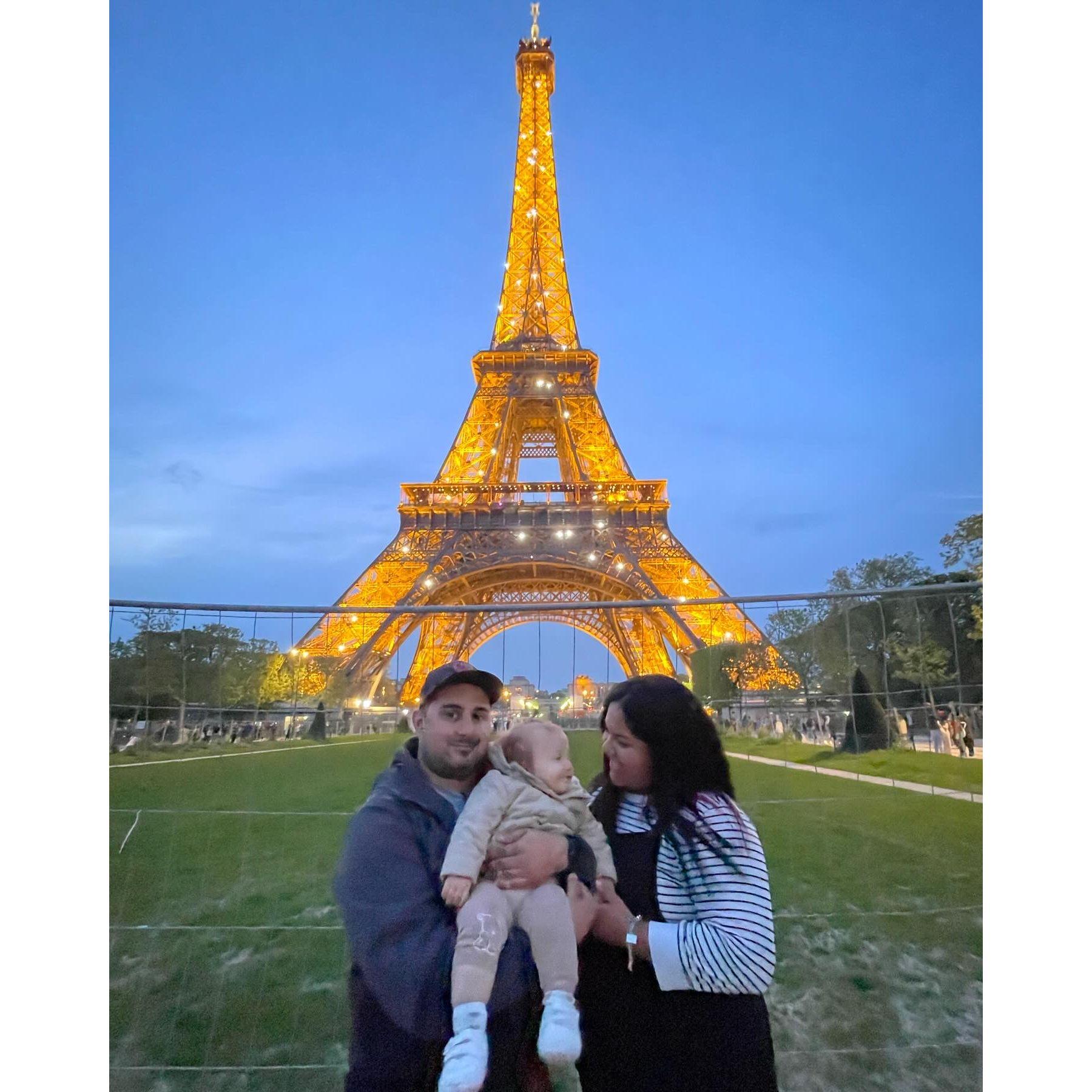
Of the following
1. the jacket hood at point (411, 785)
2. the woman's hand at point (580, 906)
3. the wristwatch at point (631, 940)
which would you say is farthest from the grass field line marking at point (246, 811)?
the woman's hand at point (580, 906)

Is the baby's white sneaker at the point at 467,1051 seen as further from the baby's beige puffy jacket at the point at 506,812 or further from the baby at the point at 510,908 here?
the baby's beige puffy jacket at the point at 506,812

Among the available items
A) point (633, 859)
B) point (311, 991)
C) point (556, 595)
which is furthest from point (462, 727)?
point (556, 595)

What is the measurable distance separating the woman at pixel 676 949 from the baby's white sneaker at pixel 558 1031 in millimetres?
153

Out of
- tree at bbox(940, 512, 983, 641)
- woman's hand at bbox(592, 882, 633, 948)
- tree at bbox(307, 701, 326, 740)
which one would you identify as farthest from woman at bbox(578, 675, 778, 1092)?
tree at bbox(940, 512, 983, 641)

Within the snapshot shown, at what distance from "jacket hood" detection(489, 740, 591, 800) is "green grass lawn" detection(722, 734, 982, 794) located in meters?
0.69

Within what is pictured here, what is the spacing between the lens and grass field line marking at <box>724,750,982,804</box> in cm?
230

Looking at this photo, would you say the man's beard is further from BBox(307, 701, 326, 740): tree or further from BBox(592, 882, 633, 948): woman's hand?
BBox(307, 701, 326, 740): tree

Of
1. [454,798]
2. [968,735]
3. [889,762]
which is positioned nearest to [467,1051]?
[454,798]

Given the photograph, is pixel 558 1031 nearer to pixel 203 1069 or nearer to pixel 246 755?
pixel 246 755

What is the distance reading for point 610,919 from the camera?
6.11 feet

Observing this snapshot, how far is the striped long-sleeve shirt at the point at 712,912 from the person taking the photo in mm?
1854

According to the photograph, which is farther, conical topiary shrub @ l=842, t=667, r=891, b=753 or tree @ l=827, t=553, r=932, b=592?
tree @ l=827, t=553, r=932, b=592

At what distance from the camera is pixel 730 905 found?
6.13 feet
